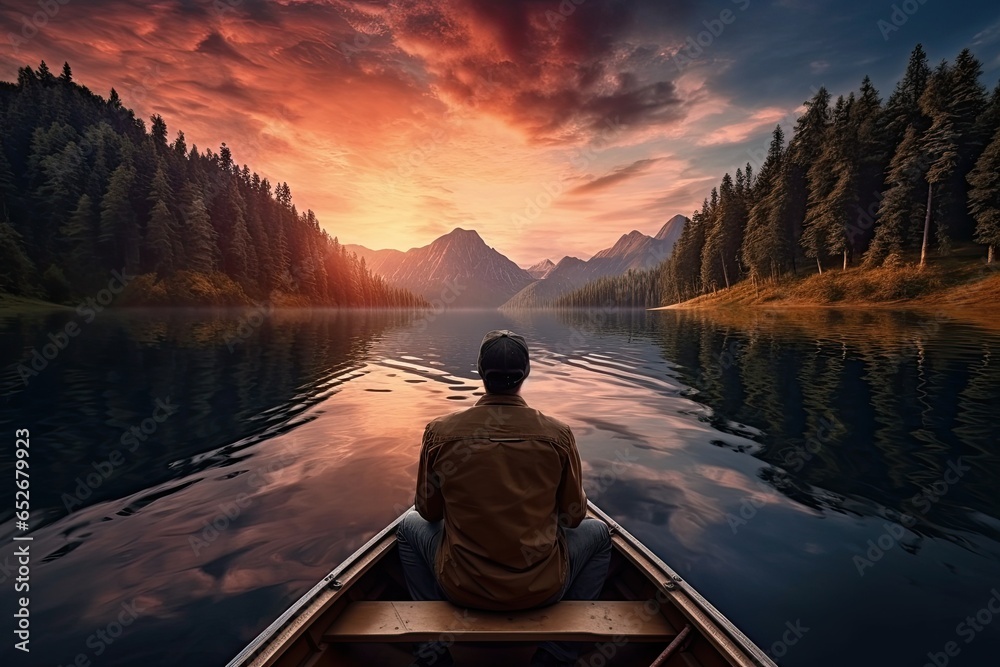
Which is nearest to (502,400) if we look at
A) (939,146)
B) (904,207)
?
(904,207)

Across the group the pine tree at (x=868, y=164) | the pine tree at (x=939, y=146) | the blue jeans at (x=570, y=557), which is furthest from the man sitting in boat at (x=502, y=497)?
the pine tree at (x=868, y=164)

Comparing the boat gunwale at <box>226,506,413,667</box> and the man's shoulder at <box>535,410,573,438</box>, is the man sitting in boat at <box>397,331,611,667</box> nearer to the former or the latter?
the man's shoulder at <box>535,410,573,438</box>

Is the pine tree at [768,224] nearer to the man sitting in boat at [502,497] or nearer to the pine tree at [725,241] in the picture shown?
the pine tree at [725,241]

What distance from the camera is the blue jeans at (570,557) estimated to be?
441cm

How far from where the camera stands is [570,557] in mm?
4348

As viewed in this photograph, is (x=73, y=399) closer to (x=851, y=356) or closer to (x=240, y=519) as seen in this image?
(x=240, y=519)

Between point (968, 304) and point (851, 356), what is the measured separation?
3953 cm

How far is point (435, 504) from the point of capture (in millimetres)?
4203

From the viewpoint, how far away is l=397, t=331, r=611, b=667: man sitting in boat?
346cm

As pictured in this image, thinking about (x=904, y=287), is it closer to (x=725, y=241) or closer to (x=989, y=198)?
(x=989, y=198)

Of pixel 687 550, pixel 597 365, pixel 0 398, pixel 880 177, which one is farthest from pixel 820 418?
pixel 880 177

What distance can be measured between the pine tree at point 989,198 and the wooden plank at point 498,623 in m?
69.9

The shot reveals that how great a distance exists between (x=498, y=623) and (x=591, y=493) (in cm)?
575

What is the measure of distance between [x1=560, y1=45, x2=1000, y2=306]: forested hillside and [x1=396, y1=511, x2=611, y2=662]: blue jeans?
69.9 m
